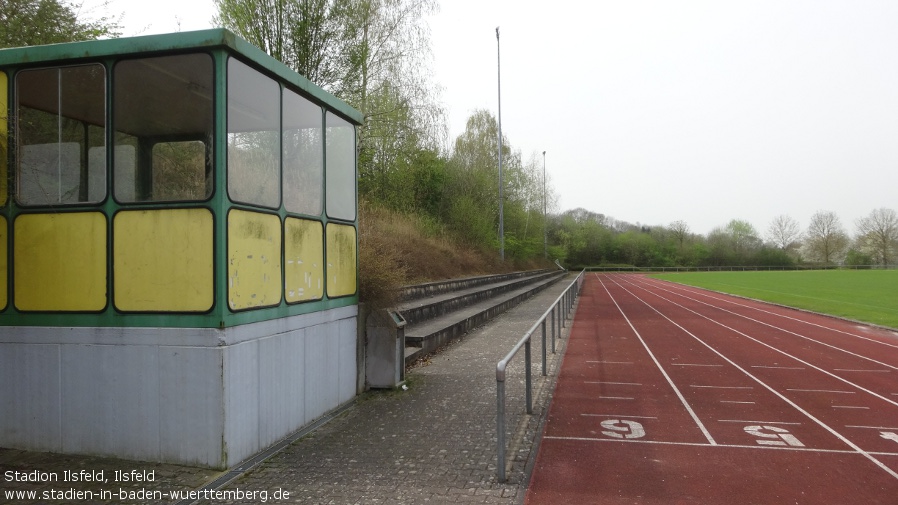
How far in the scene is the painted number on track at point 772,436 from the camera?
20.4 feet

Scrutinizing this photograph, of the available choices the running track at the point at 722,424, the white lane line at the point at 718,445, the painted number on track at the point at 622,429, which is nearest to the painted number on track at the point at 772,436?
the running track at the point at 722,424

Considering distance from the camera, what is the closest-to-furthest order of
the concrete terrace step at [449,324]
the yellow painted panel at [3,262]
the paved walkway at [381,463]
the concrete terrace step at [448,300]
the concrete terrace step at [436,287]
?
the paved walkway at [381,463], the yellow painted panel at [3,262], the concrete terrace step at [449,324], the concrete terrace step at [448,300], the concrete terrace step at [436,287]

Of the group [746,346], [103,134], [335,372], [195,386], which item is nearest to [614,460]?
[335,372]

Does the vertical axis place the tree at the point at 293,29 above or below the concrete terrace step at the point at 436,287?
above

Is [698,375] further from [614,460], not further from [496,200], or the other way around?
[496,200]

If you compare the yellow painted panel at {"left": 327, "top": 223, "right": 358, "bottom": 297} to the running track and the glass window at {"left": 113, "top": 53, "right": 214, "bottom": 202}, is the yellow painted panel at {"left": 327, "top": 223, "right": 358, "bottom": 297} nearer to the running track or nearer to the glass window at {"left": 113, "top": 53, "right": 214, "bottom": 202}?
the glass window at {"left": 113, "top": 53, "right": 214, "bottom": 202}

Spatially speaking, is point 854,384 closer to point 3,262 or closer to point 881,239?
point 3,262

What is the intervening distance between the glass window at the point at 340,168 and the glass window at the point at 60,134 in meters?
2.40

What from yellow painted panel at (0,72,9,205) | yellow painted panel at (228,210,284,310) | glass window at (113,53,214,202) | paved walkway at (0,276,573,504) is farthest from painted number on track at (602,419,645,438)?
yellow painted panel at (0,72,9,205)

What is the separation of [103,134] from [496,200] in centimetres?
3714

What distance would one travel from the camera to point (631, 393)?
344 inches

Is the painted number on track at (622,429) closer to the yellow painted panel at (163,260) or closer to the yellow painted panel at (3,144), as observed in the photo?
the yellow painted panel at (163,260)

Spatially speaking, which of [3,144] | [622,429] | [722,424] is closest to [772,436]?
[722,424]

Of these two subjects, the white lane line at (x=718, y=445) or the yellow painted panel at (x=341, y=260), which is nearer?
the white lane line at (x=718, y=445)
